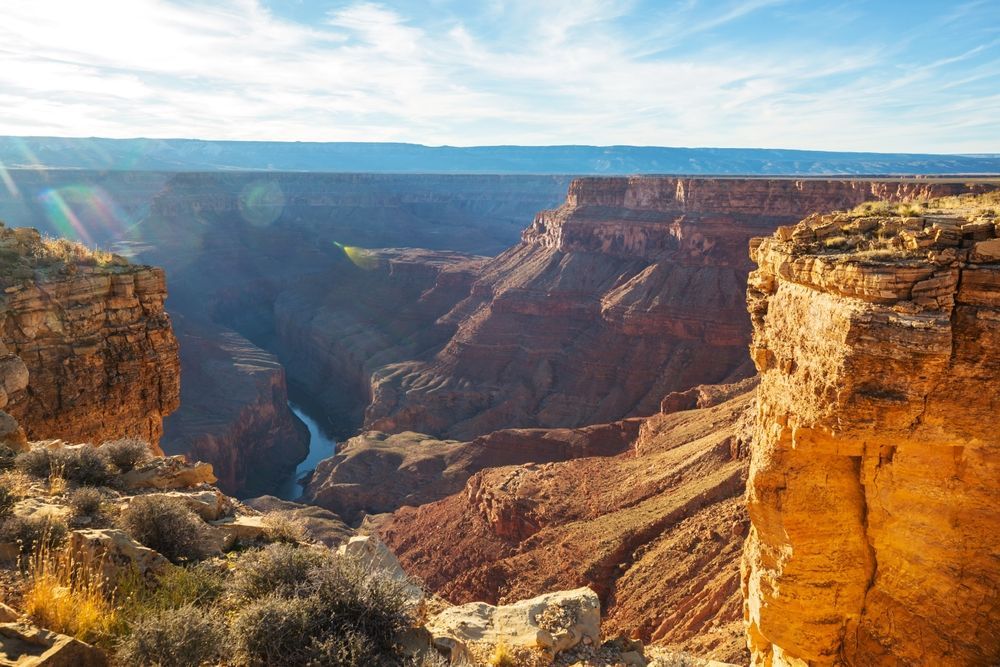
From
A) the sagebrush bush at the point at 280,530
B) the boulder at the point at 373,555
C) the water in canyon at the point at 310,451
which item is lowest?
the water in canyon at the point at 310,451

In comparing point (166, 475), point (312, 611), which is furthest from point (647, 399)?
point (312, 611)

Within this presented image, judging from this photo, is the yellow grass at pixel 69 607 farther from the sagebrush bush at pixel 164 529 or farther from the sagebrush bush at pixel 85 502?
the sagebrush bush at pixel 85 502

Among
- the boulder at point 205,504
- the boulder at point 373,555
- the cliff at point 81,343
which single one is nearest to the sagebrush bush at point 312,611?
the boulder at point 373,555

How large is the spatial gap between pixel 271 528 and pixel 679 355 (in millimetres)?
42631

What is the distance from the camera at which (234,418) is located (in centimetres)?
4759

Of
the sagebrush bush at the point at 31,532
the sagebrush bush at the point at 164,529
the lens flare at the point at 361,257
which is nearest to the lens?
the sagebrush bush at the point at 31,532

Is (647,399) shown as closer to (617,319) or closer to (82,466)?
(617,319)

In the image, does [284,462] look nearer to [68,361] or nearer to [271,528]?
[68,361]

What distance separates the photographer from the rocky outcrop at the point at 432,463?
1420 inches

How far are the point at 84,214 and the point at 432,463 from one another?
93862mm

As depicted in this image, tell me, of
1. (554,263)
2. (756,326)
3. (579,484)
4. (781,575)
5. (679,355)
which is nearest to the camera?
(781,575)

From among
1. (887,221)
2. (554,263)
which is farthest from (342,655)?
(554,263)

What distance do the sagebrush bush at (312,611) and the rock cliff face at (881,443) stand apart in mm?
6374

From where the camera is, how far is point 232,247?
3883 inches
